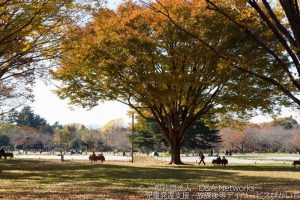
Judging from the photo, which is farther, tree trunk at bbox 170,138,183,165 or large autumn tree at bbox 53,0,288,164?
tree trunk at bbox 170,138,183,165

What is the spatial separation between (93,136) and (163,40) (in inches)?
3169

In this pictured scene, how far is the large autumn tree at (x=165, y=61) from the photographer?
23.8 m

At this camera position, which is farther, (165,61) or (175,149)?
(175,149)

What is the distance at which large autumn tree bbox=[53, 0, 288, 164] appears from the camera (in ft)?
78.2

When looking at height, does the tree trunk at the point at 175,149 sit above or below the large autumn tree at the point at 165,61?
below

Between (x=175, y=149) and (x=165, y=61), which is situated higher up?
(x=165, y=61)

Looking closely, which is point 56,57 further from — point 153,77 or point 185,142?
point 185,142

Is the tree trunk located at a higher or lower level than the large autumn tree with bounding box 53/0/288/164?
lower

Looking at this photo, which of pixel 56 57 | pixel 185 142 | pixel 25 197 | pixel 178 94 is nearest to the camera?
pixel 25 197

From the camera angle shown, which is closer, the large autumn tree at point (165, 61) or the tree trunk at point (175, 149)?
the large autumn tree at point (165, 61)

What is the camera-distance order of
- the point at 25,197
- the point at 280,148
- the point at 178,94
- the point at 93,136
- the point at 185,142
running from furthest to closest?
the point at 93,136
the point at 280,148
the point at 185,142
the point at 178,94
the point at 25,197

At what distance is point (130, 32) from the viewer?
24.5 meters

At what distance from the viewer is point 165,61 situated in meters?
25.2

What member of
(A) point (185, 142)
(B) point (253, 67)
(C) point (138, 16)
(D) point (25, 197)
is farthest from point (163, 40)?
(A) point (185, 142)
